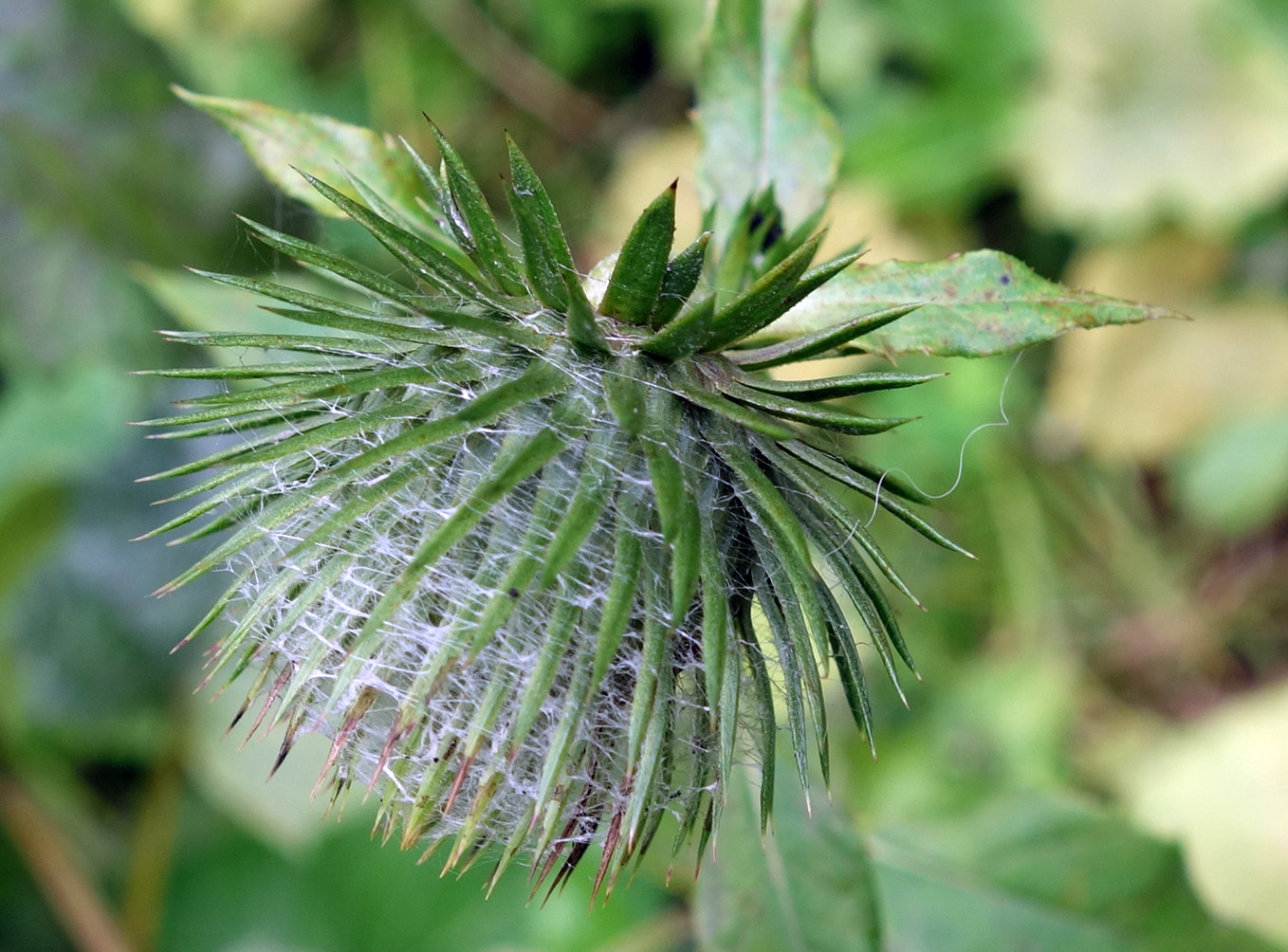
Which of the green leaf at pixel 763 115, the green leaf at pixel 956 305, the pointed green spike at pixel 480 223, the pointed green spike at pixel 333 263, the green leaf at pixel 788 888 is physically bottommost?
the green leaf at pixel 788 888

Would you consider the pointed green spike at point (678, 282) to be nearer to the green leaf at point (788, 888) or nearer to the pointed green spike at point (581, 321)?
the pointed green spike at point (581, 321)

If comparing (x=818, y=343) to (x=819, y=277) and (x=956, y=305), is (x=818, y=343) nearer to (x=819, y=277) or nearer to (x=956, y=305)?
(x=819, y=277)

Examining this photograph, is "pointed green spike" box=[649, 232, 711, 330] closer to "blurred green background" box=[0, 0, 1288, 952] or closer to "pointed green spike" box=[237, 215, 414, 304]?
"pointed green spike" box=[237, 215, 414, 304]

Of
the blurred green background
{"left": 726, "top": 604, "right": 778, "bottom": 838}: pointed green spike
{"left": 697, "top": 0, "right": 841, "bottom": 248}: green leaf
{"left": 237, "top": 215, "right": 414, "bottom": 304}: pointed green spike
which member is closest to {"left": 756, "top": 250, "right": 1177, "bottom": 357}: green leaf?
{"left": 697, "top": 0, "right": 841, "bottom": 248}: green leaf

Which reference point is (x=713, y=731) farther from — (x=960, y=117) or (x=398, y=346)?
(x=960, y=117)

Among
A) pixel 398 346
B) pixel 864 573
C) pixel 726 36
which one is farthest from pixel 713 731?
pixel 726 36

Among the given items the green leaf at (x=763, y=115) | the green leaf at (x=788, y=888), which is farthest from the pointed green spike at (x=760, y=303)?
the green leaf at (x=788, y=888)
